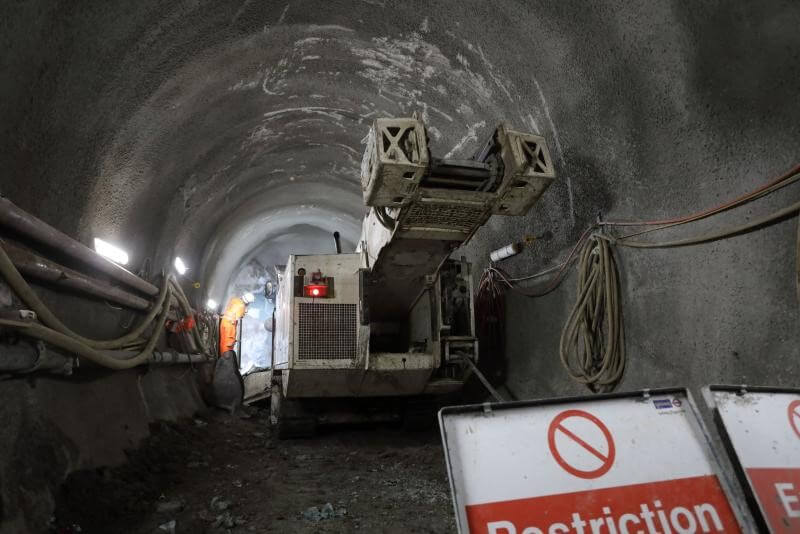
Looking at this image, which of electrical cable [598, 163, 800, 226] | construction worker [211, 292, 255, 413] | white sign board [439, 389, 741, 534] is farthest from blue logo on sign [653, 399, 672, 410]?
construction worker [211, 292, 255, 413]

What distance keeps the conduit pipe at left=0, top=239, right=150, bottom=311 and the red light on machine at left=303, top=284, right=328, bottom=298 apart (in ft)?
5.64

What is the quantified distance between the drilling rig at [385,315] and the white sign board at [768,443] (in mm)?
1681

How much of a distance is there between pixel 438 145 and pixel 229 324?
6916 millimetres

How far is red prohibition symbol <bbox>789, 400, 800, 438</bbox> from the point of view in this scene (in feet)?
5.82

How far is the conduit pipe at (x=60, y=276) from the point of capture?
279 cm

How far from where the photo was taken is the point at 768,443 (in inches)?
66.1

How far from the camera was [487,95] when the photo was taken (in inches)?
173

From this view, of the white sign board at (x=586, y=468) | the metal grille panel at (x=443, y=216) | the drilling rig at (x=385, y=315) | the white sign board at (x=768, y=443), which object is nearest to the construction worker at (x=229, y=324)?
the drilling rig at (x=385, y=315)

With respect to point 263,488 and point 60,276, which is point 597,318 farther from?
point 60,276

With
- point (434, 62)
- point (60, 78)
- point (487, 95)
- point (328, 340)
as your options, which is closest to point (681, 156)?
point (487, 95)

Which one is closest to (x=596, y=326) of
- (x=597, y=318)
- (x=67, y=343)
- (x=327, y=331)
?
(x=597, y=318)

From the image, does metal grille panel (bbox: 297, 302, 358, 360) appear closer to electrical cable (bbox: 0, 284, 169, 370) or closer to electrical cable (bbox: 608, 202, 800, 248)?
electrical cable (bbox: 0, 284, 169, 370)

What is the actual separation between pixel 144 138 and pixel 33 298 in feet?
6.03

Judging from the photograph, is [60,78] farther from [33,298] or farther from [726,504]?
[726,504]
